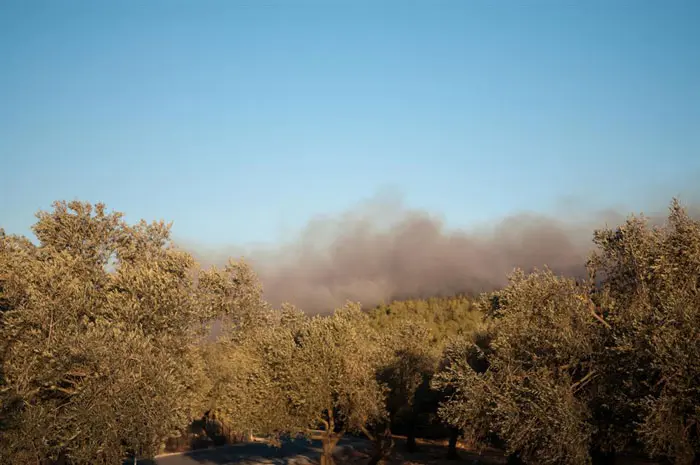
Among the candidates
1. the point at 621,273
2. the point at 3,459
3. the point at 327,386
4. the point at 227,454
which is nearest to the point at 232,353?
the point at 227,454

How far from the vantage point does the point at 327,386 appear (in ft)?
100

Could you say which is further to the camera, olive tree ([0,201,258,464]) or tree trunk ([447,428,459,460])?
tree trunk ([447,428,459,460])

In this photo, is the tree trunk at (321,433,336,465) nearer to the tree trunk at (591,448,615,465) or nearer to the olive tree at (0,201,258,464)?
the olive tree at (0,201,258,464)

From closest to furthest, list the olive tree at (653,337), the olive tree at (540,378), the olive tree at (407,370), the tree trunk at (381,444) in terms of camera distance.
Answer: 1. the olive tree at (653,337)
2. the olive tree at (540,378)
3. the tree trunk at (381,444)
4. the olive tree at (407,370)

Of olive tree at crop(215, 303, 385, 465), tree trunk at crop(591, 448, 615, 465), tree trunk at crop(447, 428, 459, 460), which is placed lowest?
tree trunk at crop(447, 428, 459, 460)

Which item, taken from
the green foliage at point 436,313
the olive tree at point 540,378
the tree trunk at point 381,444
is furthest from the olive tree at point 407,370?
the green foliage at point 436,313

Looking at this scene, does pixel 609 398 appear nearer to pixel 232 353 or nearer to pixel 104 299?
pixel 104 299

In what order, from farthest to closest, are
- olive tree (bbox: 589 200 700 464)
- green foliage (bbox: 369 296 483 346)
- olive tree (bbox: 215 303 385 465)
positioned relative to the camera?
green foliage (bbox: 369 296 483 346)
olive tree (bbox: 215 303 385 465)
olive tree (bbox: 589 200 700 464)

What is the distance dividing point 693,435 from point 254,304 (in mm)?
46052

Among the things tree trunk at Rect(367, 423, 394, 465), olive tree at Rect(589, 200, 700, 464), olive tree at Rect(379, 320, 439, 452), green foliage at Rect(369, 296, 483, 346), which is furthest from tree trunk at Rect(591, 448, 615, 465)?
green foliage at Rect(369, 296, 483, 346)

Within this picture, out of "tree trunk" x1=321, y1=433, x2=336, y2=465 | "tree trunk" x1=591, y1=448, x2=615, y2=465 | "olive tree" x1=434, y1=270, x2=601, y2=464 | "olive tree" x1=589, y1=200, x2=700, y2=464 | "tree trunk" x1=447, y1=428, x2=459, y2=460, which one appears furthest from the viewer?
"tree trunk" x1=447, y1=428, x2=459, y2=460

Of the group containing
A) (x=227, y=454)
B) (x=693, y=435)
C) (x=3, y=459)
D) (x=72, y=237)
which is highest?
(x=72, y=237)

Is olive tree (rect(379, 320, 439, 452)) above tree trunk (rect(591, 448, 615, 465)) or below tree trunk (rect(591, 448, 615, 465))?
above

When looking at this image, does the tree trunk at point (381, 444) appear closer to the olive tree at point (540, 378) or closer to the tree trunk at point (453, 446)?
the tree trunk at point (453, 446)
